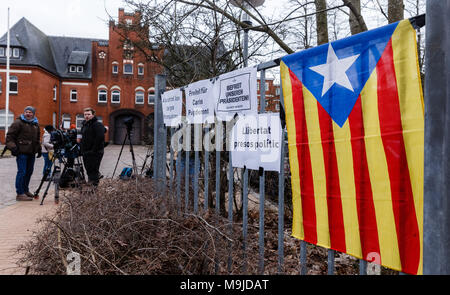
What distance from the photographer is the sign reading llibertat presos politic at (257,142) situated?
2.36 meters

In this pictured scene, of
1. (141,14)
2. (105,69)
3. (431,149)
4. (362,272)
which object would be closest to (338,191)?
(362,272)

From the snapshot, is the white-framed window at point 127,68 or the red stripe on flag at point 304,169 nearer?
the red stripe on flag at point 304,169

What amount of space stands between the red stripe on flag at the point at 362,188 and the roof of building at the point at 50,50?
3967 centimetres

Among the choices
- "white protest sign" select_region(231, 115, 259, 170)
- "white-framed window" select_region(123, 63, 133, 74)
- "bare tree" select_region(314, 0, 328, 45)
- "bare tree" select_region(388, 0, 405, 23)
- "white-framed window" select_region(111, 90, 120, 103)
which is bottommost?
"white protest sign" select_region(231, 115, 259, 170)

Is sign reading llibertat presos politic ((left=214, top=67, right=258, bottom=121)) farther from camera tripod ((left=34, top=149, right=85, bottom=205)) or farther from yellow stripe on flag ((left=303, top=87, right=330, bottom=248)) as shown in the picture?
camera tripod ((left=34, top=149, right=85, bottom=205))

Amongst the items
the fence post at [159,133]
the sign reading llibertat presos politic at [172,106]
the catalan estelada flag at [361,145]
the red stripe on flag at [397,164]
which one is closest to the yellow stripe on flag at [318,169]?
the catalan estelada flag at [361,145]

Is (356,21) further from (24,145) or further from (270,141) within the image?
(24,145)

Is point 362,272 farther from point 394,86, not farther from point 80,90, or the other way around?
point 80,90

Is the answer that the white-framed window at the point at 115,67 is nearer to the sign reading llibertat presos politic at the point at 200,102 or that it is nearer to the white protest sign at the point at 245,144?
the sign reading llibertat presos politic at the point at 200,102

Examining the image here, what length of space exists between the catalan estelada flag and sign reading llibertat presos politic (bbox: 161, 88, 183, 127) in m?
2.01

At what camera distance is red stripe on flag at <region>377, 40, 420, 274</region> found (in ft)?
5.28

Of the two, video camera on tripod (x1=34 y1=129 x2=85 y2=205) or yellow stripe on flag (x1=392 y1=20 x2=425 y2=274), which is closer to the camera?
yellow stripe on flag (x1=392 y1=20 x2=425 y2=274)

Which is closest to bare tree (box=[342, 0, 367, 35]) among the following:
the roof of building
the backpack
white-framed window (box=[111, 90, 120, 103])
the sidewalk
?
the backpack

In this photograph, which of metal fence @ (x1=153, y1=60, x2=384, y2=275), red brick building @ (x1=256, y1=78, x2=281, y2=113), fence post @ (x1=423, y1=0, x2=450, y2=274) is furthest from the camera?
red brick building @ (x1=256, y1=78, x2=281, y2=113)
